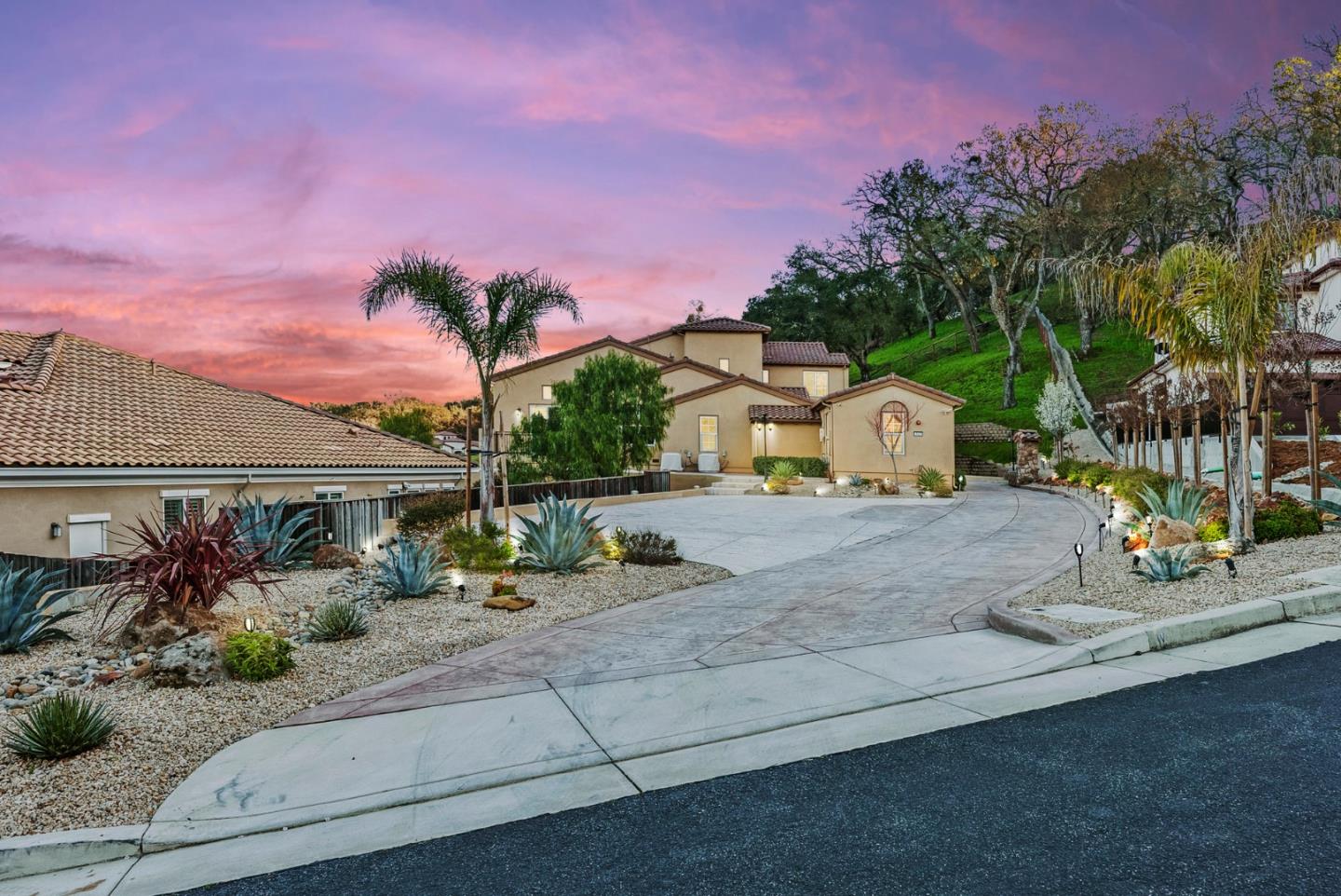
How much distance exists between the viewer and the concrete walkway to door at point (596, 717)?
14.0 feet

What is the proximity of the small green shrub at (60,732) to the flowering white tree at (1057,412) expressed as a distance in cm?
4331

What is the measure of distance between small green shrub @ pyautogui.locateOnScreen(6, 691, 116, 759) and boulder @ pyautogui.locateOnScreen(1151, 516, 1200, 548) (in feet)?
40.8

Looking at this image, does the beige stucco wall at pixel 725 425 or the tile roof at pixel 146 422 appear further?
the beige stucco wall at pixel 725 425

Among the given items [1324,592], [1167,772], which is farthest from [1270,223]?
[1167,772]

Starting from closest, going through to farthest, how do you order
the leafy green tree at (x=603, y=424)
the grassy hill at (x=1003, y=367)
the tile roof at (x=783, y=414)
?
the leafy green tree at (x=603, y=424) < the tile roof at (x=783, y=414) < the grassy hill at (x=1003, y=367)

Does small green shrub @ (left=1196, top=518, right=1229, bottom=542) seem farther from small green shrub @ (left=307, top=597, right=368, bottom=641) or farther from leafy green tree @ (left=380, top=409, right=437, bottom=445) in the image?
leafy green tree @ (left=380, top=409, right=437, bottom=445)

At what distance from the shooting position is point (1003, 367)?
56.7 m

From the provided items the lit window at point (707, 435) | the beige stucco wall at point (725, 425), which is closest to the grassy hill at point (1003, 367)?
the beige stucco wall at point (725, 425)

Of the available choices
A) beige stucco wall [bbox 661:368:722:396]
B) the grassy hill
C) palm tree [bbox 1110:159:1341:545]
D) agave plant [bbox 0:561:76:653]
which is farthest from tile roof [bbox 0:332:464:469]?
the grassy hill

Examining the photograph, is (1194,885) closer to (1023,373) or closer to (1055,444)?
(1055,444)

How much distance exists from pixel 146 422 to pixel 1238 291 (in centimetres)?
2296

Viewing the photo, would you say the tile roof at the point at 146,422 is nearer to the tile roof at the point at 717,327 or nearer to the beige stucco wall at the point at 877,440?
the beige stucco wall at the point at 877,440

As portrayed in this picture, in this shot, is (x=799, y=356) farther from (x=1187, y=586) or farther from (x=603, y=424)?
(x=1187, y=586)

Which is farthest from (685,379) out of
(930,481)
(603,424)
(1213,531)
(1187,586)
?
(1187,586)
